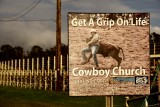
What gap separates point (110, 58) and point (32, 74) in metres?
36.5

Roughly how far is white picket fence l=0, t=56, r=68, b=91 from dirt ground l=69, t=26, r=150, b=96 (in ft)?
81.1

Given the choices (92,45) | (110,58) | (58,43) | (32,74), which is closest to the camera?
(92,45)

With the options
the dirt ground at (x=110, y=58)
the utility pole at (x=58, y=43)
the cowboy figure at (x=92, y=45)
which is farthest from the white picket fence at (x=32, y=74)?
the cowboy figure at (x=92, y=45)

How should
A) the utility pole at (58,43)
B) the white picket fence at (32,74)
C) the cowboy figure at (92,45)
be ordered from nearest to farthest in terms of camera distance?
the cowboy figure at (92,45)
the utility pole at (58,43)
the white picket fence at (32,74)

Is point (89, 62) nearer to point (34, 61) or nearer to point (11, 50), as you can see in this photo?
point (34, 61)

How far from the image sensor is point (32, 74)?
151 feet

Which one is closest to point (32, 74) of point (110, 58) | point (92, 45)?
point (110, 58)

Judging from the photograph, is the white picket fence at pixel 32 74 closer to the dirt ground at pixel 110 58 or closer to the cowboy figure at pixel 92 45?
the dirt ground at pixel 110 58

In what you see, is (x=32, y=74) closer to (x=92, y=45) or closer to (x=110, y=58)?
(x=110, y=58)

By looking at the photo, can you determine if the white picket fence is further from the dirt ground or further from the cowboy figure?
the cowboy figure

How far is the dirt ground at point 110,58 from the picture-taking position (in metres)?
9.67

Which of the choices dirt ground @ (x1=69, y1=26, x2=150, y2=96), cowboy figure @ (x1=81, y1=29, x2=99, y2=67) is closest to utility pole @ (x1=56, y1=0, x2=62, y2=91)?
dirt ground @ (x1=69, y1=26, x2=150, y2=96)

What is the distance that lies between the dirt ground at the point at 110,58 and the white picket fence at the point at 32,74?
2471 cm

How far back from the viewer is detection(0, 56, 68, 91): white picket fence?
39.0 m
